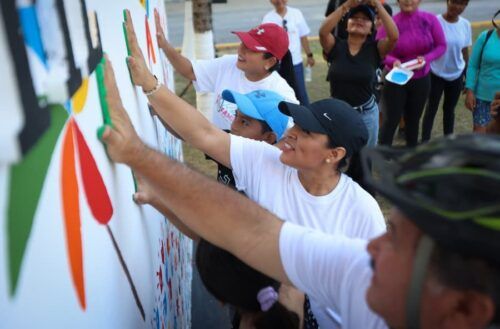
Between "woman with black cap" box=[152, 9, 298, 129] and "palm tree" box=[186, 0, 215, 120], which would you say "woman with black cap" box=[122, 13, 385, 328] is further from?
"palm tree" box=[186, 0, 215, 120]

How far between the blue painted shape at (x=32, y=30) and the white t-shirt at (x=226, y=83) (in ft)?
6.05

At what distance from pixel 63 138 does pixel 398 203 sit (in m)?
0.57

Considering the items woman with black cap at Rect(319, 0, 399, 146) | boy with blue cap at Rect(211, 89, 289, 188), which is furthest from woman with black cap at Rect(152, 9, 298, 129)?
woman with black cap at Rect(319, 0, 399, 146)

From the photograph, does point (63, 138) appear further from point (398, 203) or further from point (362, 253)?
point (362, 253)

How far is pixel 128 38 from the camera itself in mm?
1647

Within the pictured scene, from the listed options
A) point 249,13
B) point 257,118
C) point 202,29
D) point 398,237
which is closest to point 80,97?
point 398,237

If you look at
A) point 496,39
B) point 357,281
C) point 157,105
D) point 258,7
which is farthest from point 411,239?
point 258,7

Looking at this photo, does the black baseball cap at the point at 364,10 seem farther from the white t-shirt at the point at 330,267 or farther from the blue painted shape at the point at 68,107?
the blue painted shape at the point at 68,107

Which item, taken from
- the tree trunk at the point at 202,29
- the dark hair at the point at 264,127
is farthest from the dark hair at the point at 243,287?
the tree trunk at the point at 202,29

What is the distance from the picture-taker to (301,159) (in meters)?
1.77

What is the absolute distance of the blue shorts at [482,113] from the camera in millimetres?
4074

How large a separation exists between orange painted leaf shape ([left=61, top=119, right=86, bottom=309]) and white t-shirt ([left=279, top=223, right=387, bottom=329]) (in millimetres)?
482

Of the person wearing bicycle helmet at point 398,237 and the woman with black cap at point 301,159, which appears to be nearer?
the person wearing bicycle helmet at point 398,237

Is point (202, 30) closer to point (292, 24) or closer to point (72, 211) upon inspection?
point (292, 24)
